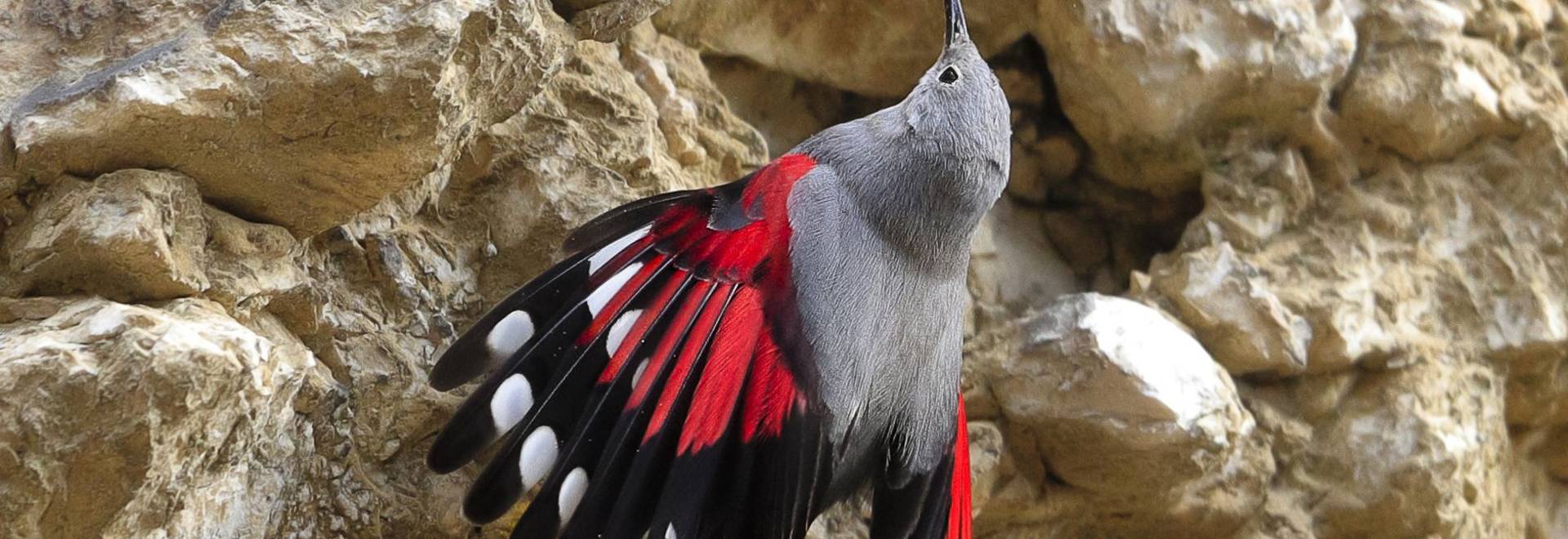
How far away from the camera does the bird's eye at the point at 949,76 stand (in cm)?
196

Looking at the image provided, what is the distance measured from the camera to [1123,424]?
2.14 metres

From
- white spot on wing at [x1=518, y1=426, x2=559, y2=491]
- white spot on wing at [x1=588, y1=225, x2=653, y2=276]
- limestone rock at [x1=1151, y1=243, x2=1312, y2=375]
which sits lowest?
limestone rock at [x1=1151, y1=243, x2=1312, y2=375]

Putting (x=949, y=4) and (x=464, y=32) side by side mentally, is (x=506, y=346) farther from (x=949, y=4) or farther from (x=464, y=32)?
(x=949, y=4)

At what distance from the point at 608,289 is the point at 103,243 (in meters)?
0.53

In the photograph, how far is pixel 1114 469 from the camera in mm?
2223

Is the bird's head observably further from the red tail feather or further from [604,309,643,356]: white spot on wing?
[604,309,643,356]: white spot on wing

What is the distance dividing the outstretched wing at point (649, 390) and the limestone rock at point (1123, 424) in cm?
64

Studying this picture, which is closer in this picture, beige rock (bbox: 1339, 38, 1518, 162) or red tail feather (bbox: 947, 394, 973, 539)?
red tail feather (bbox: 947, 394, 973, 539)

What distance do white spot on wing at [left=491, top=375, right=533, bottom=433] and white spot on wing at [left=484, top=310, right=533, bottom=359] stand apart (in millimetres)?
53

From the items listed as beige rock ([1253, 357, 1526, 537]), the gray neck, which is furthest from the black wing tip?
beige rock ([1253, 357, 1526, 537])

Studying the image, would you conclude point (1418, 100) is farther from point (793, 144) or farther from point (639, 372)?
point (639, 372)

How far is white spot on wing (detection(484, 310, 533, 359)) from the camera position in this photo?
5.22 ft

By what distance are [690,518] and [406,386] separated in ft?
1.51

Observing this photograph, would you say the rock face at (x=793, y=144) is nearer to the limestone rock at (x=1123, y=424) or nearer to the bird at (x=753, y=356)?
the limestone rock at (x=1123, y=424)
